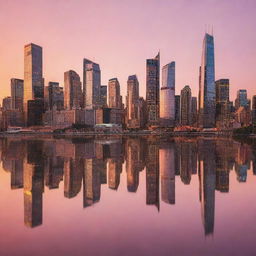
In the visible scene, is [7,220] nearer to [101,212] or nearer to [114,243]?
[101,212]

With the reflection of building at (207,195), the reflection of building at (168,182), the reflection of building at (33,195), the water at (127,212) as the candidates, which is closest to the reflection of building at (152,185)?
the water at (127,212)

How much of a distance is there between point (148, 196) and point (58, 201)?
5.26 meters

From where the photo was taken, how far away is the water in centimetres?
975

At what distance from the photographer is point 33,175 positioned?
2192 centimetres

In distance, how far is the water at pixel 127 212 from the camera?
975 centimetres

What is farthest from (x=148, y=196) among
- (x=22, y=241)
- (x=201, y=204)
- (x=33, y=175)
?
(x=33, y=175)

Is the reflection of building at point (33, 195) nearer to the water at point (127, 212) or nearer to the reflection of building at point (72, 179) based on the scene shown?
the water at point (127, 212)

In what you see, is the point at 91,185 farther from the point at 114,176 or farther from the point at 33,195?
the point at 33,195

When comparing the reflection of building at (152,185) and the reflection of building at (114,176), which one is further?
the reflection of building at (114,176)

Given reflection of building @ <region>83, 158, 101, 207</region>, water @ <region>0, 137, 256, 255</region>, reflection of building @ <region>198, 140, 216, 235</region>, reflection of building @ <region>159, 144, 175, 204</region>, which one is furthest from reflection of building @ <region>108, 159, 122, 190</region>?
reflection of building @ <region>198, 140, 216, 235</region>

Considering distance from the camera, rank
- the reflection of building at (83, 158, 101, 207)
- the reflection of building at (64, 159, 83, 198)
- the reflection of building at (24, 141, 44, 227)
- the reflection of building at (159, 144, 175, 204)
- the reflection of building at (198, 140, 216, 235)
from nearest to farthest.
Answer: the reflection of building at (198, 140, 216, 235) < the reflection of building at (24, 141, 44, 227) < the reflection of building at (83, 158, 101, 207) < the reflection of building at (159, 144, 175, 204) < the reflection of building at (64, 159, 83, 198)

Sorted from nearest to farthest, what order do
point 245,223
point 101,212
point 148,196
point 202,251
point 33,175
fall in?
point 202,251
point 245,223
point 101,212
point 148,196
point 33,175

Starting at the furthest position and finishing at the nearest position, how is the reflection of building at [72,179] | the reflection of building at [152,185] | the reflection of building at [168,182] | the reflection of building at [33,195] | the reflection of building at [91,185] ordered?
Answer: the reflection of building at [72,179] → the reflection of building at [168,182] → the reflection of building at [91,185] → the reflection of building at [152,185] → the reflection of building at [33,195]

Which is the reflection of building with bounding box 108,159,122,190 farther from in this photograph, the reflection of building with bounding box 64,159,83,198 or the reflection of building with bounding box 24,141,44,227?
the reflection of building with bounding box 24,141,44,227
